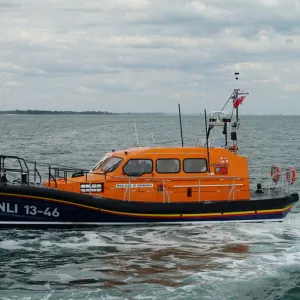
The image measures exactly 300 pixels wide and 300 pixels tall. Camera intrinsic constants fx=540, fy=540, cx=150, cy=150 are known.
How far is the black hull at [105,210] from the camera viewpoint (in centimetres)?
1252

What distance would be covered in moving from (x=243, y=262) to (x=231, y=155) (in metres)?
3.83

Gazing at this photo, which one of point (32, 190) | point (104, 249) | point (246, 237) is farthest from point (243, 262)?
point (32, 190)

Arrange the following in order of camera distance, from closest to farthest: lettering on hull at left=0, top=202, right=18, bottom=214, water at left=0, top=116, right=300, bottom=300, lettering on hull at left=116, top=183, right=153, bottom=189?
water at left=0, top=116, right=300, bottom=300 < lettering on hull at left=0, top=202, right=18, bottom=214 < lettering on hull at left=116, top=183, right=153, bottom=189

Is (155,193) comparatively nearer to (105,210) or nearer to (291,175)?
(105,210)

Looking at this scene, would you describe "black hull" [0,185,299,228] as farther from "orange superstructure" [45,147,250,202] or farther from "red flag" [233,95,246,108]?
"red flag" [233,95,246,108]

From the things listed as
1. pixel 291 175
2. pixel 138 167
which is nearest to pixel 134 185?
pixel 138 167

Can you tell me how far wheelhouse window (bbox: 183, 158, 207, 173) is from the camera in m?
13.6

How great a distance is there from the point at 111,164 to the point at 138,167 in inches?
29.2

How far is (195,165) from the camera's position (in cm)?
1362

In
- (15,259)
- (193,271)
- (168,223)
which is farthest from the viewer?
(168,223)

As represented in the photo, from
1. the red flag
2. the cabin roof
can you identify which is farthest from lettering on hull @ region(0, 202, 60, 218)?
the red flag

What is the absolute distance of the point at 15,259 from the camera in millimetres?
10688

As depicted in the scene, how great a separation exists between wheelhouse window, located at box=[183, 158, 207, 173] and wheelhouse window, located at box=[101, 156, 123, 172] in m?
1.64

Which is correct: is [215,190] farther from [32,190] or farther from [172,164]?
[32,190]
